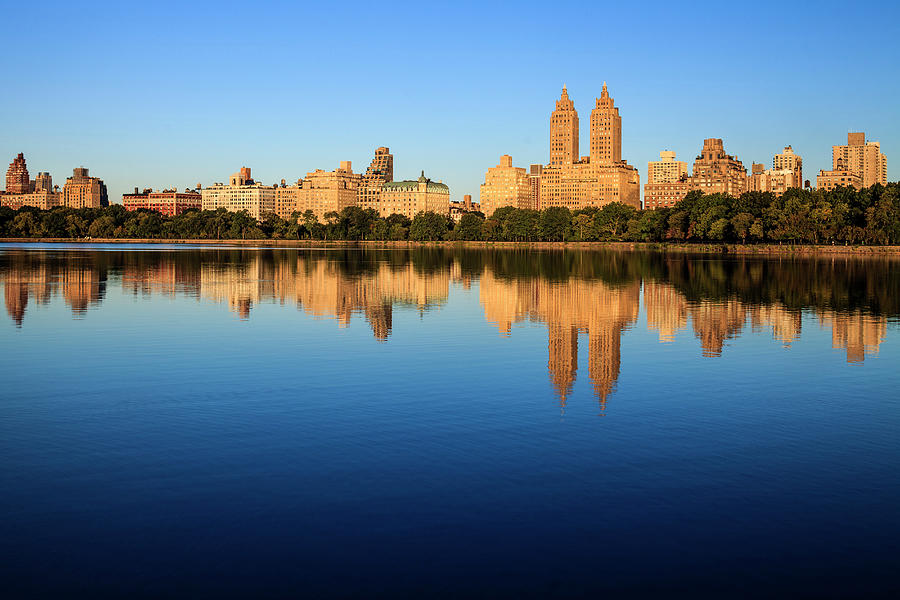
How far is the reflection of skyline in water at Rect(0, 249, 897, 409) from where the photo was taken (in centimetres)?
3444

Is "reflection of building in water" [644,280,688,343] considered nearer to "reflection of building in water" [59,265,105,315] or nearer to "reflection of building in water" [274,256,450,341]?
"reflection of building in water" [274,256,450,341]

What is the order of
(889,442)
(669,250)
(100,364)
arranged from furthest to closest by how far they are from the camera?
(669,250), (100,364), (889,442)

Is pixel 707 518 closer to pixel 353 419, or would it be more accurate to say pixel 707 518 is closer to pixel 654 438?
pixel 654 438

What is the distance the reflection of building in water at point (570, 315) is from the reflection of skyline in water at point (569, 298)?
56 mm

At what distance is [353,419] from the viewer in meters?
19.4

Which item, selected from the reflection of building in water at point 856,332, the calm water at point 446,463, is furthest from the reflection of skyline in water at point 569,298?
the calm water at point 446,463

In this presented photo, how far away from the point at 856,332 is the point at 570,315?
1258cm

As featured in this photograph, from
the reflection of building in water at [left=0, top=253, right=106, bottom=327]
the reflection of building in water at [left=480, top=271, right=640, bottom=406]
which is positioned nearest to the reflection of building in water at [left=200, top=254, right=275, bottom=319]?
the reflection of building in water at [left=0, top=253, right=106, bottom=327]

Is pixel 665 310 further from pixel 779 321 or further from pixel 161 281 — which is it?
pixel 161 281

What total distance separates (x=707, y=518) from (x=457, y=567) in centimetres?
423

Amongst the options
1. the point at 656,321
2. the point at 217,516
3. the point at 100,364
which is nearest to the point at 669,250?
the point at 656,321

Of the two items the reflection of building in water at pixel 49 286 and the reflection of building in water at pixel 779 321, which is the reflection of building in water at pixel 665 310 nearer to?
the reflection of building in water at pixel 779 321

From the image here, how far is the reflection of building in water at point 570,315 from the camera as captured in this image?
26.2m

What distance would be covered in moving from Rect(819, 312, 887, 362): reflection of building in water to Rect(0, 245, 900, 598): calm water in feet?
0.98
